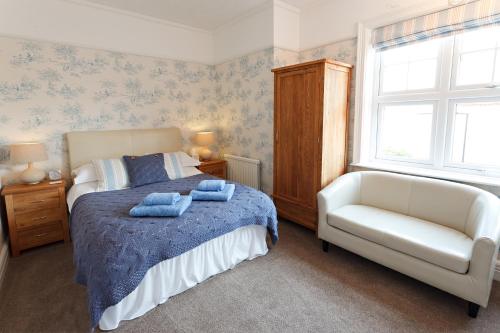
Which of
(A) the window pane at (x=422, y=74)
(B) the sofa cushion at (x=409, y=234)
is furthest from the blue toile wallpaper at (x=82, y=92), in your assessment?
(A) the window pane at (x=422, y=74)

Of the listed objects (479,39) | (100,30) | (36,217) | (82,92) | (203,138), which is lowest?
(36,217)

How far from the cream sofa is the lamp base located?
114 inches

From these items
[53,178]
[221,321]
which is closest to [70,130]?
[53,178]

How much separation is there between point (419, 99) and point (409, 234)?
54.2 inches

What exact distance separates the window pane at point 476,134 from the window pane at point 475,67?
0.20 meters

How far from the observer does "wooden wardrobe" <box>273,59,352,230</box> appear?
2.73 metres

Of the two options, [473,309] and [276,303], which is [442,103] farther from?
[276,303]

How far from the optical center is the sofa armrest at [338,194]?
2.56 meters

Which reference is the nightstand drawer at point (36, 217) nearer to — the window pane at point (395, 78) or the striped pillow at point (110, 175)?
the striped pillow at point (110, 175)

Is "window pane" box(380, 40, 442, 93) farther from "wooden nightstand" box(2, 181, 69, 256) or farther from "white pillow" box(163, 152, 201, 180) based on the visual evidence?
"wooden nightstand" box(2, 181, 69, 256)

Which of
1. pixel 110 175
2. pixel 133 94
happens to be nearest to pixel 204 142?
pixel 133 94

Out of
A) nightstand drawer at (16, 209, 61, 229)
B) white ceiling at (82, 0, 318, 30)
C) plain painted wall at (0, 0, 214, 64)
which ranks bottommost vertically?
nightstand drawer at (16, 209, 61, 229)

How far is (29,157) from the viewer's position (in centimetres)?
267

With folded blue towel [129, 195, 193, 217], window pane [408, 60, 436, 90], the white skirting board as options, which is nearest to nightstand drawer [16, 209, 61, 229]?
the white skirting board
